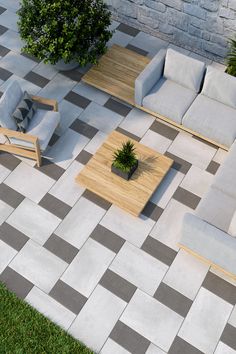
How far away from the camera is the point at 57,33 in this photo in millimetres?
6898

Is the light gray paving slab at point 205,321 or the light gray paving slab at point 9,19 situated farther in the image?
the light gray paving slab at point 9,19

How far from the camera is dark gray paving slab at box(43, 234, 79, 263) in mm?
5836

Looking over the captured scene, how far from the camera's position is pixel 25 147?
6.46 m

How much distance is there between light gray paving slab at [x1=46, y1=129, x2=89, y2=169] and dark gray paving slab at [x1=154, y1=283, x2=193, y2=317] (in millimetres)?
2378

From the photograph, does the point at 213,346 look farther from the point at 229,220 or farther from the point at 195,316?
the point at 229,220

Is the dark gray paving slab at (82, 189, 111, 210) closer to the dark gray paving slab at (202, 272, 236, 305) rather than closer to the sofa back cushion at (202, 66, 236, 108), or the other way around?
the dark gray paving slab at (202, 272, 236, 305)

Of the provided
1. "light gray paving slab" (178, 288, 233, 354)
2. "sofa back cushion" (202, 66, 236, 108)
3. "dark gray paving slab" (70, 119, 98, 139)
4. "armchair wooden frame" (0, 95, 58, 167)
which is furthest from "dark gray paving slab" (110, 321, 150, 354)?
"sofa back cushion" (202, 66, 236, 108)

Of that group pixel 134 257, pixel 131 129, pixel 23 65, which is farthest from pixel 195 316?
pixel 23 65

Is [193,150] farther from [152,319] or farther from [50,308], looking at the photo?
[50,308]

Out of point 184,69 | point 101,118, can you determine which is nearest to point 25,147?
point 101,118

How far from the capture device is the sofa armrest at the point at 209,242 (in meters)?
5.04

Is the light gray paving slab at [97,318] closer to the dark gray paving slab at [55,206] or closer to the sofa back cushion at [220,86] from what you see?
the dark gray paving slab at [55,206]

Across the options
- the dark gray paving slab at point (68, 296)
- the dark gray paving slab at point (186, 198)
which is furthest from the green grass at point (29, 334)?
the dark gray paving slab at point (186, 198)

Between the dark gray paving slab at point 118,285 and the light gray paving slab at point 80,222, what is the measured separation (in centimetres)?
59
